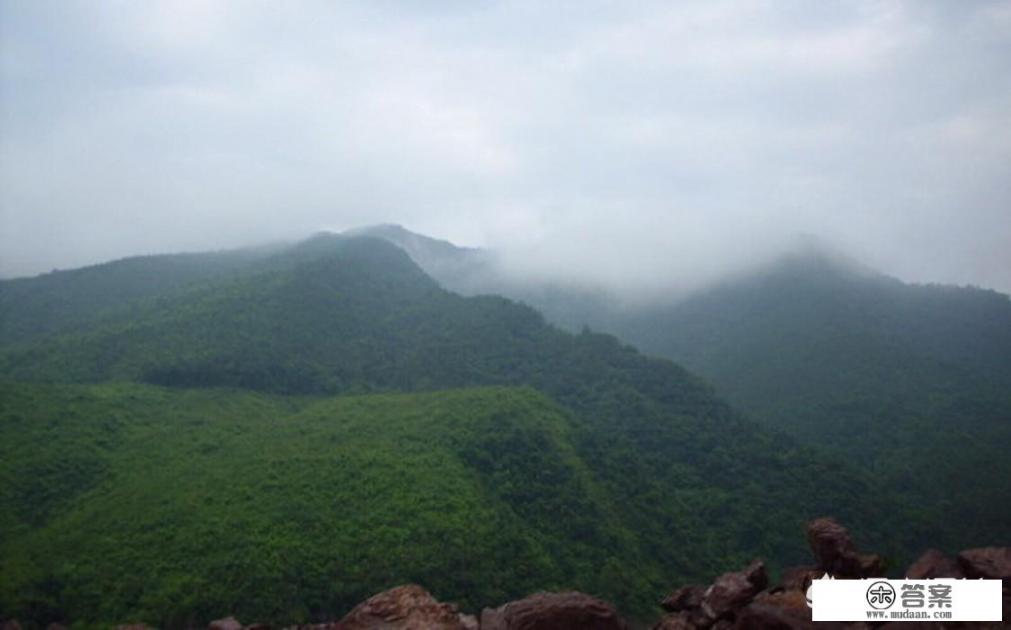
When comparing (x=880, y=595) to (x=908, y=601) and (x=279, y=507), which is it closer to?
(x=908, y=601)

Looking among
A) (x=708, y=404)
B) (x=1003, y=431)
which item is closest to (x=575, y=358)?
(x=708, y=404)

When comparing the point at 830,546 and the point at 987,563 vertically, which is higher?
the point at 987,563

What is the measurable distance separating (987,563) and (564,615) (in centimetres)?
838

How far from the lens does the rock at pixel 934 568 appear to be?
13.4 meters

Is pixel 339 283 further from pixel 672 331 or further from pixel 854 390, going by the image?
pixel 854 390

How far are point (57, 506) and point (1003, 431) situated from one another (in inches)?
4356

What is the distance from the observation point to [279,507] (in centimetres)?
5169

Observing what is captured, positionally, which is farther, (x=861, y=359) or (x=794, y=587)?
(x=861, y=359)

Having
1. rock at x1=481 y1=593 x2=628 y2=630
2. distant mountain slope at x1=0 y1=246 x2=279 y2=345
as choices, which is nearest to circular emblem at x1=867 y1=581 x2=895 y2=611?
rock at x1=481 y1=593 x2=628 y2=630

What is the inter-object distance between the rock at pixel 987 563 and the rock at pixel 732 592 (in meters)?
3.84

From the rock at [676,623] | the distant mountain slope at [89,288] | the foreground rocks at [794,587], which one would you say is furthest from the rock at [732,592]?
the distant mountain slope at [89,288]

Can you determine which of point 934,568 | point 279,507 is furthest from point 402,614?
point 279,507

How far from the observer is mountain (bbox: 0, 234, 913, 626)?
46438 millimetres

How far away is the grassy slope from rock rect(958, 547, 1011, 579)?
38.8 metres
